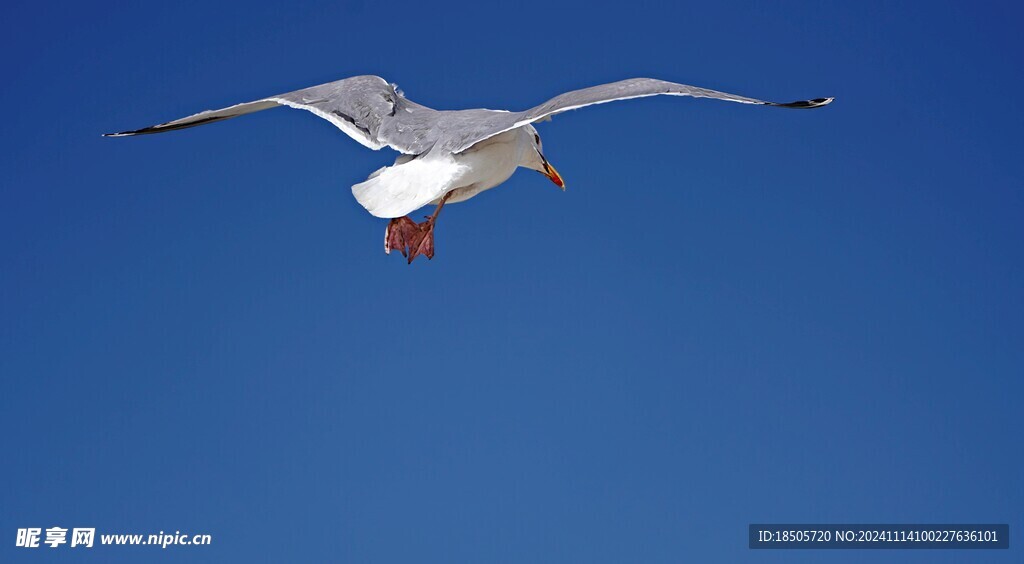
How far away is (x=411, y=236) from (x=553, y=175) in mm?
745

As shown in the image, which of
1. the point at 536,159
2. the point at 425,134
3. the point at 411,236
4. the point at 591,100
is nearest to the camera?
the point at 591,100

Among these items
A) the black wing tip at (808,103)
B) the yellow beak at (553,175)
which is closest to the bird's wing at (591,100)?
the black wing tip at (808,103)

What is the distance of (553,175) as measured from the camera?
15.5ft

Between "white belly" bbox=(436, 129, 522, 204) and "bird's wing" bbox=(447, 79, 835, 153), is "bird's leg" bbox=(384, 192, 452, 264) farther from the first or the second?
"bird's wing" bbox=(447, 79, 835, 153)

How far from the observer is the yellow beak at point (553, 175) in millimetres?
4715

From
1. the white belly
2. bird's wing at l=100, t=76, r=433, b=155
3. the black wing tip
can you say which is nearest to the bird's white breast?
the white belly

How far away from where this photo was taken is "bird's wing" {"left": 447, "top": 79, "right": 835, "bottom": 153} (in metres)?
→ 3.66

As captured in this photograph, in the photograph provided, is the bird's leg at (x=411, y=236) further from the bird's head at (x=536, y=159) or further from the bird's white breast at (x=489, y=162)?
the bird's head at (x=536, y=159)

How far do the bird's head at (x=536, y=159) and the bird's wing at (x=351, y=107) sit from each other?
1.41ft

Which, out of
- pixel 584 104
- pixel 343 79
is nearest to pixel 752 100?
pixel 584 104

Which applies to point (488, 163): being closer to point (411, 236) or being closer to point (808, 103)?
point (411, 236)

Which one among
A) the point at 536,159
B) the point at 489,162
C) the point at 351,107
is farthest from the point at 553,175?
the point at 351,107

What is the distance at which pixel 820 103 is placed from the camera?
3.81m

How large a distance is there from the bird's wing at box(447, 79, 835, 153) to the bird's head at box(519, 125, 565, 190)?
20.9 inches
